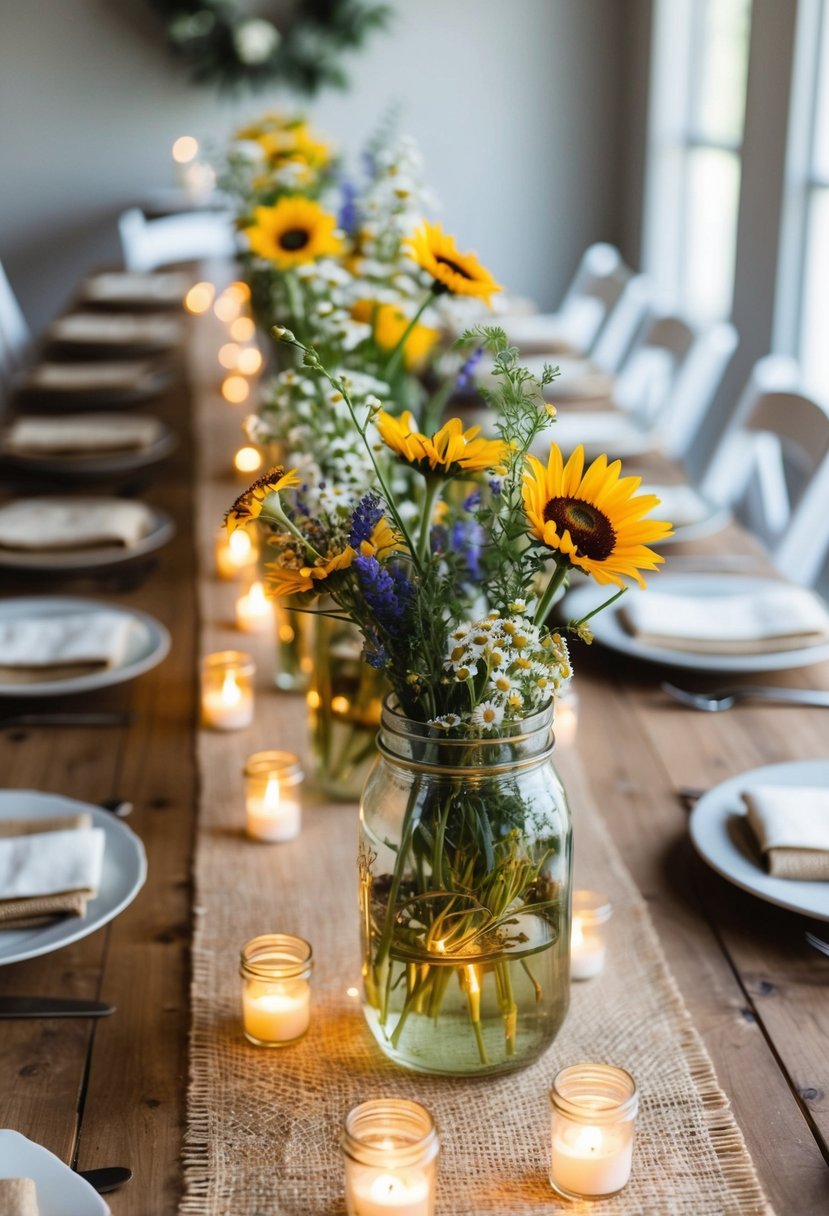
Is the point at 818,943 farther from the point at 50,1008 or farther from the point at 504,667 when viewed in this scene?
the point at 50,1008

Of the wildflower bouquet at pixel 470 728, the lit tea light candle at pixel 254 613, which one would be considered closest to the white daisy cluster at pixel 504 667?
the wildflower bouquet at pixel 470 728

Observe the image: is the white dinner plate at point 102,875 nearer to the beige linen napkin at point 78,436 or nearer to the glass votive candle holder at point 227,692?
the glass votive candle holder at point 227,692

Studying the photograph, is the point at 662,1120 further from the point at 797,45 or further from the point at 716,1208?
the point at 797,45

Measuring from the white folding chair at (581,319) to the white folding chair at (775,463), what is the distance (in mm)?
758

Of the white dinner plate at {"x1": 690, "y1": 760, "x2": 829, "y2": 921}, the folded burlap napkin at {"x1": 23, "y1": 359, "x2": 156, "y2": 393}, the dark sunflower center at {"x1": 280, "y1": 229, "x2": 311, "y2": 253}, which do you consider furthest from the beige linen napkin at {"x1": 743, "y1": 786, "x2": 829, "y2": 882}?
the folded burlap napkin at {"x1": 23, "y1": 359, "x2": 156, "y2": 393}

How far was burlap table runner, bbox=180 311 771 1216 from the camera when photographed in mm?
791

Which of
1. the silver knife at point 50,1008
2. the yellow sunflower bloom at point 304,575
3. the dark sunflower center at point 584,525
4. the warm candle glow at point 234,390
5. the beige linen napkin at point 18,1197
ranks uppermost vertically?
the dark sunflower center at point 584,525

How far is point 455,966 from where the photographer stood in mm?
840

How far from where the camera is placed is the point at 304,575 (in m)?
0.83

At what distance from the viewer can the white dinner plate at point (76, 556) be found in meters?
1.88

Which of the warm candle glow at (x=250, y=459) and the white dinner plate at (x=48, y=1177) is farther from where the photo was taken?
the warm candle glow at (x=250, y=459)

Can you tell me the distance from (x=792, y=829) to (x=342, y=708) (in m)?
0.42

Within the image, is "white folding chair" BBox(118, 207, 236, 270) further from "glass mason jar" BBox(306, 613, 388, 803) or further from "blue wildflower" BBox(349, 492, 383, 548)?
"blue wildflower" BBox(349, 492, 383, 548)

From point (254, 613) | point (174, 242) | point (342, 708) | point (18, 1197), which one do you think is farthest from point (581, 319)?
point (18, 1197)
